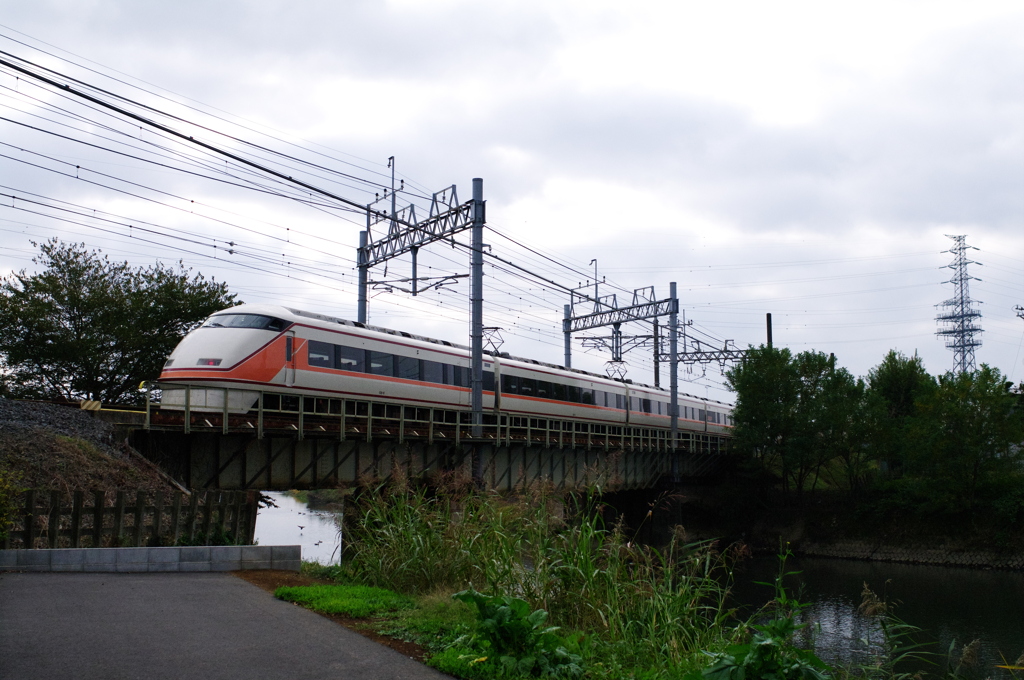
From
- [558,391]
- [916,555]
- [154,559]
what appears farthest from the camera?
[916,555]

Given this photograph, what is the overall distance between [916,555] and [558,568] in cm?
3522

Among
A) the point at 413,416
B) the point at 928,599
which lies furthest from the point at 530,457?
the point at 928,599

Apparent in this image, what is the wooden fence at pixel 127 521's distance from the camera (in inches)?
409

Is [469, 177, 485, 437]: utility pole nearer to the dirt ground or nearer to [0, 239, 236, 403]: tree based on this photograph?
the dirt ground

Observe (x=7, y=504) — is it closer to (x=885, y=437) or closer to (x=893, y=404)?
(x=885, y=437)

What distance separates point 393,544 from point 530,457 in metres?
17.9

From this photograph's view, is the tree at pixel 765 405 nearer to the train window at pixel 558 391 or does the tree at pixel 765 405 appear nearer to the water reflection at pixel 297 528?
the train window at pixel 558 391

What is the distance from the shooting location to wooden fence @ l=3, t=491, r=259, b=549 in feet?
34.1

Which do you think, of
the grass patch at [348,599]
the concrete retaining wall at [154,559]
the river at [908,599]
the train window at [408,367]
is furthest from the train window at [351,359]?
the grass patch at [348,599]

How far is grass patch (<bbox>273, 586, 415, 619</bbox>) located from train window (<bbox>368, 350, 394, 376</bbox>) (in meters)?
12.9

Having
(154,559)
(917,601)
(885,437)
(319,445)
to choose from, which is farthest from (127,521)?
(885,437)

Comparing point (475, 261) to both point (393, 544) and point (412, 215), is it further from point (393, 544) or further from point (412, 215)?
point (393, 544)

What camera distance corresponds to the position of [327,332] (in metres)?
20.2

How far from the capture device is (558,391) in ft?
102
